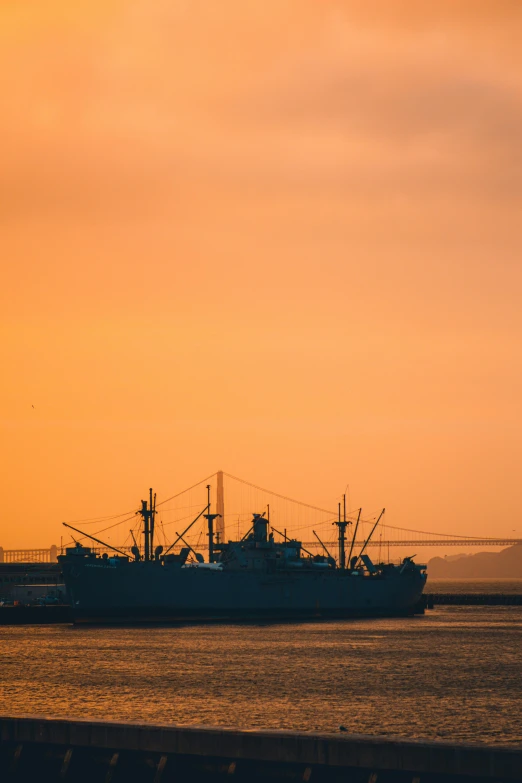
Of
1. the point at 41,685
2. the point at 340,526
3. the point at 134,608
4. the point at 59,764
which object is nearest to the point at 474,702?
the point at 41,685

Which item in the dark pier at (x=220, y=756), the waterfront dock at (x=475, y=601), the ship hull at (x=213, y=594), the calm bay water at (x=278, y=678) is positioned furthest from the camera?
the waterfront dock at (x=475, y=601)

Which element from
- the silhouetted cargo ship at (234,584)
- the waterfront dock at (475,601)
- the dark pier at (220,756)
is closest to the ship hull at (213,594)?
the silhouetted cargo ship at (234,584)

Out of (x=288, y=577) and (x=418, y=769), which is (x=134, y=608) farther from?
(x=418, y=769)

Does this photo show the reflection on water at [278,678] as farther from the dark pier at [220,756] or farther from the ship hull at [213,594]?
the dark pier at [220,756]

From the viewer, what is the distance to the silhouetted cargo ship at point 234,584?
89.9 meters

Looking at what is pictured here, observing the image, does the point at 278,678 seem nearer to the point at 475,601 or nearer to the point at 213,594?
the point at 213,594

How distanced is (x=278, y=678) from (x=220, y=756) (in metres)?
25.3

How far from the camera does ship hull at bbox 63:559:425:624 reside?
3536 inches

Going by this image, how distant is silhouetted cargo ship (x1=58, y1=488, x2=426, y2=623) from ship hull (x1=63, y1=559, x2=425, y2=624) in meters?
0.08

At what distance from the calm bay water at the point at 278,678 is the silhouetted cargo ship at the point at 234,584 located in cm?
768

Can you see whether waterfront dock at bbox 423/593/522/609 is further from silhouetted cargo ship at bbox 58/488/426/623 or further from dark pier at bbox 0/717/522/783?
dark pier at bbox 0/717/522/783

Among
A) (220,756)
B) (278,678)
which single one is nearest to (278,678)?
(278,678)

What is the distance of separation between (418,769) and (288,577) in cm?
7896

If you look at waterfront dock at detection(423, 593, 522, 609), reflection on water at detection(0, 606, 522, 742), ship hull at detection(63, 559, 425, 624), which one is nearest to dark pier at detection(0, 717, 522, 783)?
reflection on water at detection(0, 606, 522, 742)
